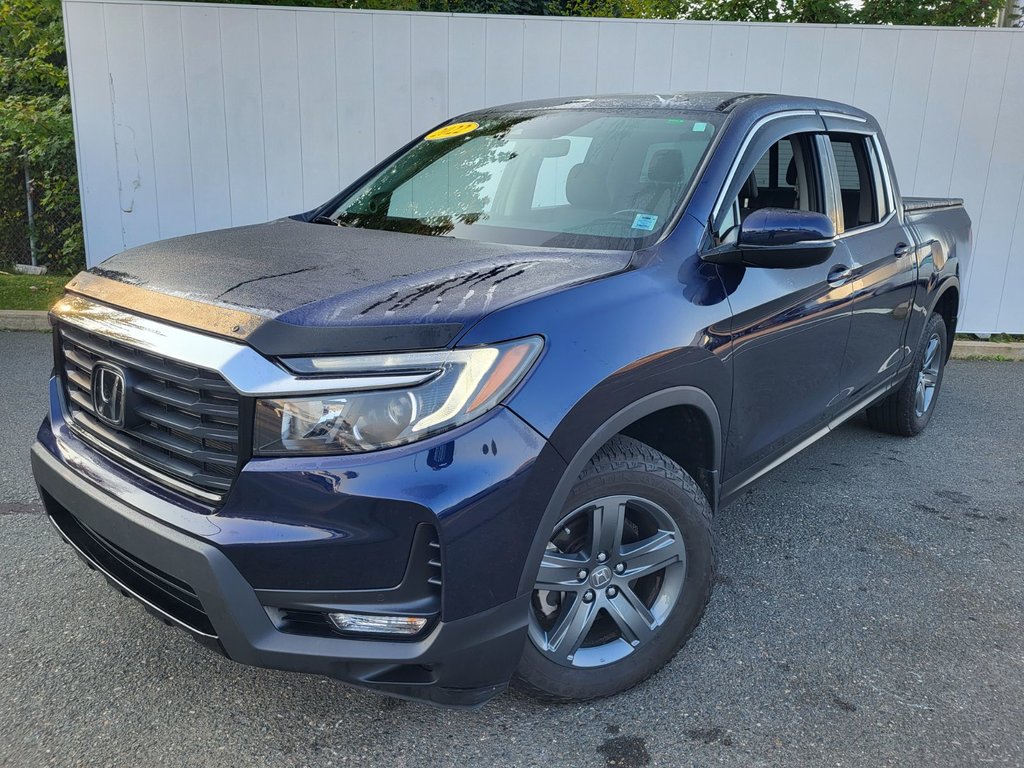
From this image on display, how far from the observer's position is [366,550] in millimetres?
1818

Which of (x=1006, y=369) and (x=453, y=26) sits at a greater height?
(x=453, y=26)

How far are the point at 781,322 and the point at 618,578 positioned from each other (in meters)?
1.13

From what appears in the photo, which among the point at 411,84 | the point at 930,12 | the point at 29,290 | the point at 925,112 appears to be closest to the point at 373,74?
the point at 411,84

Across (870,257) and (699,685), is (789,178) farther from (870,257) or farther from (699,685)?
(699,685)

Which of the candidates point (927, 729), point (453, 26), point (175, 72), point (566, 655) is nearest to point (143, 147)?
point (175, 72)

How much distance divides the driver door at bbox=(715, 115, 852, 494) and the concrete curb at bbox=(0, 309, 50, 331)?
638 cm

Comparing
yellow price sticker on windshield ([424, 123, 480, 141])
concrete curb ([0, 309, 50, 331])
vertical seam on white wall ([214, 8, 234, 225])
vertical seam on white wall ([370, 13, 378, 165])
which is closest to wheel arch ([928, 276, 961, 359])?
yellow price sticker on windshield ([424, 123, 480, 141])

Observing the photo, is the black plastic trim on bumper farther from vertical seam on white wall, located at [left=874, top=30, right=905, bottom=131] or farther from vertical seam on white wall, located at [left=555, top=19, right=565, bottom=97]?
vertical seam on white wall, located at [left=874, top=30, right=905, bottom=131]

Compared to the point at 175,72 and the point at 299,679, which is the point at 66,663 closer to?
the point at 299,679

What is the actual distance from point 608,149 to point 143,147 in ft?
18.7

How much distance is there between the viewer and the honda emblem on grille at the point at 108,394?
2131 mm

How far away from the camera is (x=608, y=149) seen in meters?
3.01

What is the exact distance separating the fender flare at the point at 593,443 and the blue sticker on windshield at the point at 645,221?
57 cm

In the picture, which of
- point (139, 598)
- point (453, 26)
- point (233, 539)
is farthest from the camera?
point (453, 26)
